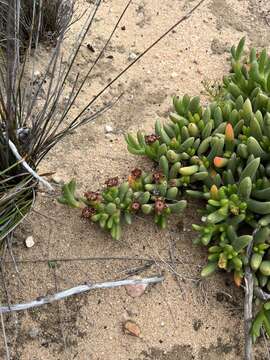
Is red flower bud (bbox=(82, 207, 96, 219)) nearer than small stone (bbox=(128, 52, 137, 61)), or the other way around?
red flower bud (bbox=(82, 207, 96, 219))

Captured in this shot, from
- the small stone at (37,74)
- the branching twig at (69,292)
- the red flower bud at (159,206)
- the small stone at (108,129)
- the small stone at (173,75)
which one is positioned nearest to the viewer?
the branching twig at (69,292)

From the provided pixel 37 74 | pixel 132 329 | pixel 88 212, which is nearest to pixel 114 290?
pixel 132 329

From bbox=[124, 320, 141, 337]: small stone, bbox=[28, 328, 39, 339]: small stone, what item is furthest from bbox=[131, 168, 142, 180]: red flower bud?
bbox=[28, 328, 39, 339]: small stone

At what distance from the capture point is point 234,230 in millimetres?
2375

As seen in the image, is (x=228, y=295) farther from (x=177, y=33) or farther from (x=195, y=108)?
(x=177, y=33)

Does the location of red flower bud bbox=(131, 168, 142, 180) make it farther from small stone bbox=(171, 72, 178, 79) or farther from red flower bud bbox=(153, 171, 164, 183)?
small stone bbox=(171, 72, 178, 79)

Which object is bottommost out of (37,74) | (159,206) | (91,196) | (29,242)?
(29,242)

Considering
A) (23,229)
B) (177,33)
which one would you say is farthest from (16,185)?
(177,33)

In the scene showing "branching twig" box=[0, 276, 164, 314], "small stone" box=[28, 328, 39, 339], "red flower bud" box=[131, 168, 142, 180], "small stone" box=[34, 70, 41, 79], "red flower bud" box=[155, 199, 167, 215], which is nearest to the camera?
"branching twig" box=[0, 276, 164, 314]

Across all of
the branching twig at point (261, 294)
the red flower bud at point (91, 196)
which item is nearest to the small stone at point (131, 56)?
the red flower bud at point (91, 196)

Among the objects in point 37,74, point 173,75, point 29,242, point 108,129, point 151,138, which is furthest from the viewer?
point 173,75

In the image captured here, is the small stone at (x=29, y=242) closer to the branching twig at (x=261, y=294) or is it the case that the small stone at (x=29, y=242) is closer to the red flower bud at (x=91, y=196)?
the red flower bud at (x=91, y=196)

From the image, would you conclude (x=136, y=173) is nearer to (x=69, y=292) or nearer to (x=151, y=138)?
(x=151, y=138)

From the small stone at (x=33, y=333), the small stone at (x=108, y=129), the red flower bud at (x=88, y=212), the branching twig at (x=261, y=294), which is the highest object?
the branching twig at (x=261, y=294)
